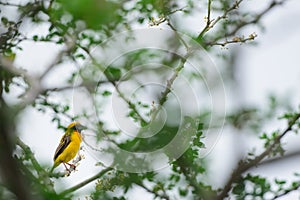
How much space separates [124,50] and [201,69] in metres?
0.46

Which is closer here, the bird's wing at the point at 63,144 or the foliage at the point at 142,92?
the foliage at the point at 142,92

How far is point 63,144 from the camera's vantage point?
12.5 feet

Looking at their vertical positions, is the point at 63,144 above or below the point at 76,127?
above

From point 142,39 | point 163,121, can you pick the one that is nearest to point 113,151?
point 163,121

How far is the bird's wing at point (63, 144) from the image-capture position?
145 inches

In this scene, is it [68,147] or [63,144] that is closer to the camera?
[68,147]

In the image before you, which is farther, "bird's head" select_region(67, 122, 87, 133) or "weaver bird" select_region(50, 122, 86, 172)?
"weaver bird" select_region(50, 122, 86, 172)

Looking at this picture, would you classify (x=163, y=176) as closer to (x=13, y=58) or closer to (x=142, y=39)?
(x=142, y=39)

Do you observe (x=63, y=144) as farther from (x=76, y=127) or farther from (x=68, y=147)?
(x=76, y=127)

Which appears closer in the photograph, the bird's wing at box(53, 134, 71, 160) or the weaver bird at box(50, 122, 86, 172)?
the weaver bird at box(50, 122, 86, 172)

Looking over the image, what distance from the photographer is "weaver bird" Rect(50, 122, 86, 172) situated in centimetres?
349

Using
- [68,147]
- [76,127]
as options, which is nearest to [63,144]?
[68,147]

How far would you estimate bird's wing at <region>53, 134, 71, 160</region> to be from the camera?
3679 mm

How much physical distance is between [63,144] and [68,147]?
0.40 feet
